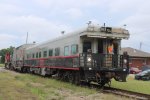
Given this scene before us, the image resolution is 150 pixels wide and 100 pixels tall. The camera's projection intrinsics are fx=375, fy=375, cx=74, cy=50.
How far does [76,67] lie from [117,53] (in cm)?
281

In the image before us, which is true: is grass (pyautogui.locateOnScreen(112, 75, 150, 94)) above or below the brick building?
below

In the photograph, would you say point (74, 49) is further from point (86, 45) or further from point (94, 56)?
point (94, 56)

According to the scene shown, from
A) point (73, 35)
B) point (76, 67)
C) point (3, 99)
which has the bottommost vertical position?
point (3, 99)

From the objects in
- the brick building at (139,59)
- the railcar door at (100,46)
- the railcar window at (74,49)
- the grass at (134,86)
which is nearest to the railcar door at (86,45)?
the railcar window at (74,49)

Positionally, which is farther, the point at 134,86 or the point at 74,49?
the point at 134,86

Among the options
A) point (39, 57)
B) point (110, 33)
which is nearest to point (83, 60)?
point (110, 33)

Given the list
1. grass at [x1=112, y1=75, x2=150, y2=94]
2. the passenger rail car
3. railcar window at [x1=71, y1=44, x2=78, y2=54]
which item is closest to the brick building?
grass at [x1=112, y1=75, x2=150, y2=94]

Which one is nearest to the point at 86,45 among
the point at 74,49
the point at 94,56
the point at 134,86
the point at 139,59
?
the point at 74,49

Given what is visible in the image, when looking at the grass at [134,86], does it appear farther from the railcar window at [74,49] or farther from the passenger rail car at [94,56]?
the railcar window at [74,49]

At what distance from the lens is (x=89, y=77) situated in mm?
20875

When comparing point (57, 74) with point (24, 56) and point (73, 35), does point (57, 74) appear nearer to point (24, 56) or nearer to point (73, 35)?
point (73, 35)

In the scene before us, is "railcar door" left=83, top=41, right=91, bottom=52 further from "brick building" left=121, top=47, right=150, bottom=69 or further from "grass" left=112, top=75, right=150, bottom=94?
"brick building" left=121, top=47, right=150, bottom=69

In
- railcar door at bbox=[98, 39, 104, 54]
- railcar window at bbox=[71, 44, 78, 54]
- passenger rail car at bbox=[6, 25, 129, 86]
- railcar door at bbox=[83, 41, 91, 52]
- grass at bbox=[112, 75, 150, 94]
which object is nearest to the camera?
passenger rail car at bbox=[6, 25, 129, 86]

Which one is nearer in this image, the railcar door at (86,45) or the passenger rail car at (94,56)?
the passenger rail car at (94,56)
